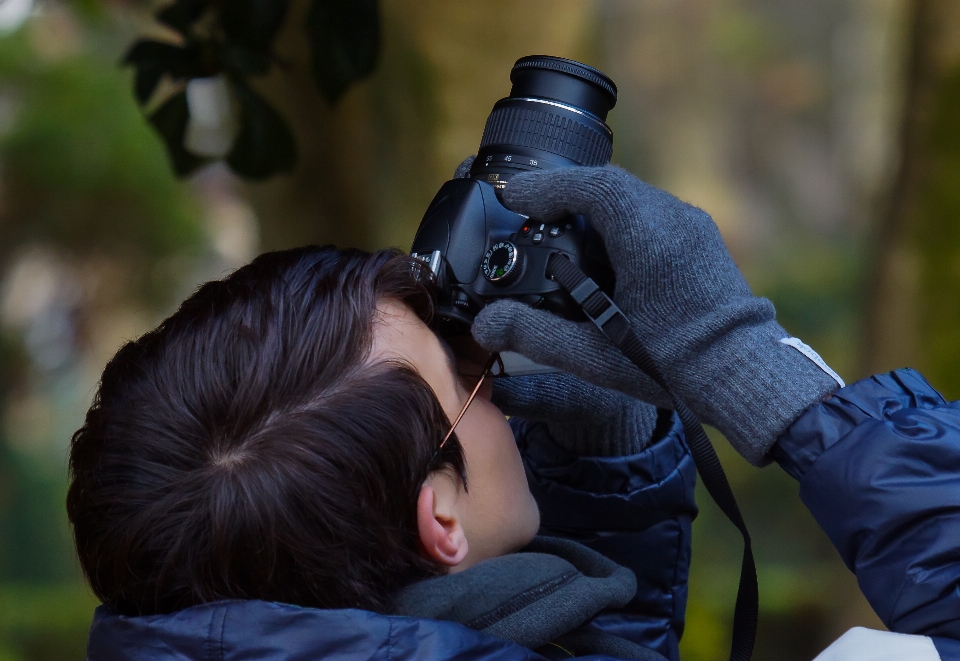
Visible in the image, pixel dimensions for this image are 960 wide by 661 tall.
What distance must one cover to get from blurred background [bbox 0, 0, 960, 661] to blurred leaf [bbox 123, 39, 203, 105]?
0.47 ft

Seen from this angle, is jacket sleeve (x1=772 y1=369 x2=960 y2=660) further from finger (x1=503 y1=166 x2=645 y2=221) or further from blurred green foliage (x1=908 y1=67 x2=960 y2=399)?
blurred green foliage (x1=908 y1=67 x2=960 y2=399)

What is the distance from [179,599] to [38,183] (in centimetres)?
277

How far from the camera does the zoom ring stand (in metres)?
0.88

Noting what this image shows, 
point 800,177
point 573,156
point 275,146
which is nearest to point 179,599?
point 573,156

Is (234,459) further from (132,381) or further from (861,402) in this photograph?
(861,402)

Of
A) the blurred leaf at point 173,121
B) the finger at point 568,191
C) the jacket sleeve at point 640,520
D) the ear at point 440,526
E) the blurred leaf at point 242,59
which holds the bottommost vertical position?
the jacket sleeve at point 640,520

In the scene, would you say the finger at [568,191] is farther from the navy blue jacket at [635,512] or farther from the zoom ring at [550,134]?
the navy blue jacket at [635,512]

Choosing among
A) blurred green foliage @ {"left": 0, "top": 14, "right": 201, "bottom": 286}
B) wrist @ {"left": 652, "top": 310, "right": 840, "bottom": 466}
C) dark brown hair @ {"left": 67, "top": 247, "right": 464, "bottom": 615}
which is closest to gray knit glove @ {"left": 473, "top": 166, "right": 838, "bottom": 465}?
wrist @ {"left": 652, "top": 310, "right": 840, "bottom": 466}

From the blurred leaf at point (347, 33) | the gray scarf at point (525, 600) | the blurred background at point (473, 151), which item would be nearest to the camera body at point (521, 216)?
the gray scarf at point (525, 600)

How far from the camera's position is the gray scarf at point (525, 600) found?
2.39ft

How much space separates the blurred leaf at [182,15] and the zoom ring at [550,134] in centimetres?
72

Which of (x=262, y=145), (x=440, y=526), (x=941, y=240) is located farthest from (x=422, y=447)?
(x=941, y=240)

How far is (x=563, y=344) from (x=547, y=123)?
225mm

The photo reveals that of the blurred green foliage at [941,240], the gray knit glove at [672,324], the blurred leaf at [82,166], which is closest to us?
the gray knit glove at [672,324]
